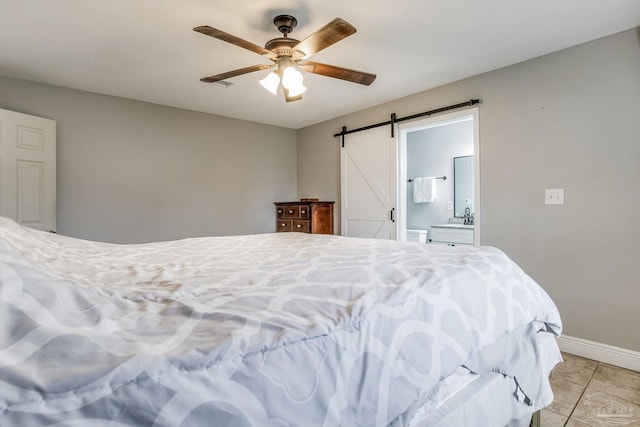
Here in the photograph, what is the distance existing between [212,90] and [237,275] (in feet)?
9.56

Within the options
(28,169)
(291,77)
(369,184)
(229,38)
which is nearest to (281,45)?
(291,77)

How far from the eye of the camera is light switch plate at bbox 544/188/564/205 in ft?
8.77

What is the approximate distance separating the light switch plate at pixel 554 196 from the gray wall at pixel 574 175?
0.03 metres

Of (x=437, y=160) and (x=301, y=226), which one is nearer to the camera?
(x=301, y=226)

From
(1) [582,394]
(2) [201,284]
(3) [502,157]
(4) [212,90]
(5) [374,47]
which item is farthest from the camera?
(4) [212,90]

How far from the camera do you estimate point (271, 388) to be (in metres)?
0.62

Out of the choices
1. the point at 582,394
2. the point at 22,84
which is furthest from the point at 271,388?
the point at 22,84

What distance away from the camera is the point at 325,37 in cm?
193

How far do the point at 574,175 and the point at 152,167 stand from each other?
4.21m

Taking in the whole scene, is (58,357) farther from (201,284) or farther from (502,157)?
(502,157)

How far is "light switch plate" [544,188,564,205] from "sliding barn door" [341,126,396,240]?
1551 millimetres

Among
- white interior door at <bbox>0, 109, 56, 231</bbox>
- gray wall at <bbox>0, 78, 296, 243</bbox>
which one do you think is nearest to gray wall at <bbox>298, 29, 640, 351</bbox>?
gray wall at <bbox>0, 78, 296, 243</bbox>

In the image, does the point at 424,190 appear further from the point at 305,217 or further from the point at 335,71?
the point at 335,71

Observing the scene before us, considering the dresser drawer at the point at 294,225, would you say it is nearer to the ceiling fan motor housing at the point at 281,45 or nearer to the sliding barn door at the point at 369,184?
the sliding barn door at the point at 369,184
